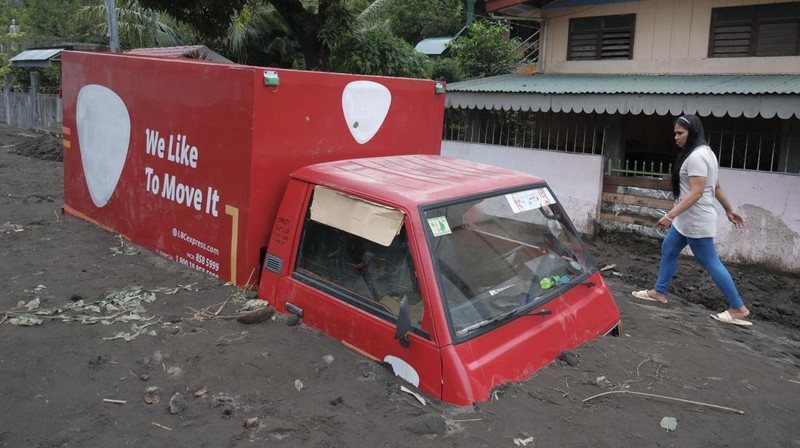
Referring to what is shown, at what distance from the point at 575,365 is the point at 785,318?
12.8ft

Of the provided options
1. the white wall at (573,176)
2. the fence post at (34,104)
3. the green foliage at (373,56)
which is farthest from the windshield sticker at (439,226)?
the fence post at (34,104)

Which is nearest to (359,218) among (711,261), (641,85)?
(711,261)

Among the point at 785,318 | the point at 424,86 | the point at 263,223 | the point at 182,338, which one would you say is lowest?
the point at 785,318

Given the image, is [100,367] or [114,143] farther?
[114,143]

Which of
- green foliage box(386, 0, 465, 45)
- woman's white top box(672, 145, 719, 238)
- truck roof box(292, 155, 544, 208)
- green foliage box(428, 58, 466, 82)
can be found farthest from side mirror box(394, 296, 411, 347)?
green foliage box(386, 0, 465, 45)

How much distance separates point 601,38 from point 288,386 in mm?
12168

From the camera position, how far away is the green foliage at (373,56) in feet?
47.4

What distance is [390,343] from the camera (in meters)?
3.07

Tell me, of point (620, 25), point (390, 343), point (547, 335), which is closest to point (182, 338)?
point (390, 343)

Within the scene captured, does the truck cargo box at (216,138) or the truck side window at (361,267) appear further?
the truck cargo box at (216,138)

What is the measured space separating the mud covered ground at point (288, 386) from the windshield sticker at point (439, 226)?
0.76 metres

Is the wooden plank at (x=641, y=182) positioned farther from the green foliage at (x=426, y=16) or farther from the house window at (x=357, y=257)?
the green foliage at (x=426, y=16)

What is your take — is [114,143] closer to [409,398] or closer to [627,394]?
[409,398]

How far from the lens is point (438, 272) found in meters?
3.03
